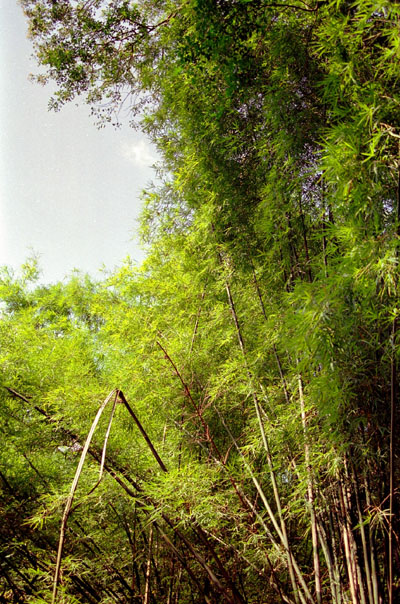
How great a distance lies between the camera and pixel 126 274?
422 cm

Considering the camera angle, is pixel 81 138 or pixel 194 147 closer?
pixel 194 147

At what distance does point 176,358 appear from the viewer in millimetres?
3047

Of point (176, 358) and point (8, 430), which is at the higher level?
point (176, 358)

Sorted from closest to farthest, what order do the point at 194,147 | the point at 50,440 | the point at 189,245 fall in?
the point at 194,147 < the point at 50,440 < the point at 189,245

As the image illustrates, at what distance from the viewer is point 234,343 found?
311 cm

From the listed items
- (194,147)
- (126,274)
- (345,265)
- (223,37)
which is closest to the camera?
(345,265)

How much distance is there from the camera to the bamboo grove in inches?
67.5

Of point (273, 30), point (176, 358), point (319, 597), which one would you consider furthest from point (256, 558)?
point (273, 30)

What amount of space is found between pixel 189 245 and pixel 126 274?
1031mm

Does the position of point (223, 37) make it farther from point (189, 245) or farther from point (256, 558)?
point (256, 558)

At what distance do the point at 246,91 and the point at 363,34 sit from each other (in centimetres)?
85

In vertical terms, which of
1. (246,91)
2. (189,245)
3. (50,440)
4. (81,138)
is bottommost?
(50,440)

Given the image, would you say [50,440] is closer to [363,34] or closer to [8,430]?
[8,430]

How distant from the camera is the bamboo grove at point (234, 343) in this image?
67.5 inches
